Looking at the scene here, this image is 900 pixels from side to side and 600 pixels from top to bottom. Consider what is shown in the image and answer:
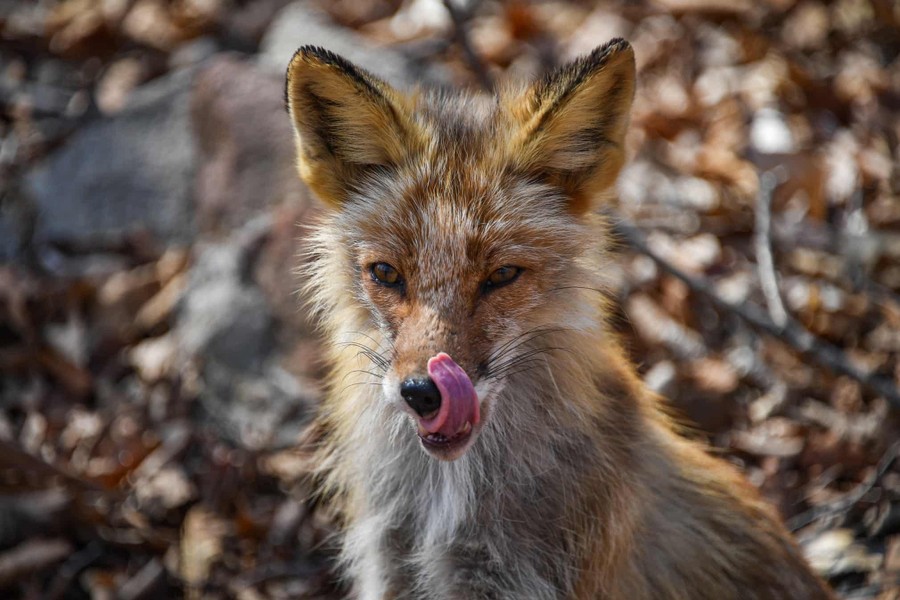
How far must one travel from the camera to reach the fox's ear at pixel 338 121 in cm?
352

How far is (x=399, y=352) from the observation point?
317cm

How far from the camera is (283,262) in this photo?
6262 millimetres

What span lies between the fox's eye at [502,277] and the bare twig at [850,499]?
254cm

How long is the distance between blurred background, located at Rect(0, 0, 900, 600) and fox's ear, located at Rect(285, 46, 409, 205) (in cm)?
208

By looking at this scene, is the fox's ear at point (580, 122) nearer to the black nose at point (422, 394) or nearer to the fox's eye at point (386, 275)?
the fox's eye at point (386, 275)

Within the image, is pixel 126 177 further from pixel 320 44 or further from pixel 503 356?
pixel 503 356

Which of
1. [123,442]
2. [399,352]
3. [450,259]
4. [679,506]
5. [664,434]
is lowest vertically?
[123,442]

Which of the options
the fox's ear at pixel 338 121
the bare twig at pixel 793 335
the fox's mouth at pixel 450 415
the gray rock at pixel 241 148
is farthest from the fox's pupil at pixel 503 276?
the gray rock at pixel 241 148

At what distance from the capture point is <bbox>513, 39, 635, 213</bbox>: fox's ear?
3.40m

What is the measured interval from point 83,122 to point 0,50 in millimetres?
1460

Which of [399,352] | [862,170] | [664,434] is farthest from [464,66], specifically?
[399,352]

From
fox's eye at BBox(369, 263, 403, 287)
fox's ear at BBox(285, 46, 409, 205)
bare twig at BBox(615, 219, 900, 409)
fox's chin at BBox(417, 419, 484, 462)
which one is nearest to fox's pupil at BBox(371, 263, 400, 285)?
fox's eye at BBox(369, 263, 403, 287)

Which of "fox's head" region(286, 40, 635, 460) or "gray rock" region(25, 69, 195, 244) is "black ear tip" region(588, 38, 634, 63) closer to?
"fox's head" region(286, 40, 635, 460)

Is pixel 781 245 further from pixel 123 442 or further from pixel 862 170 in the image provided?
pixel 123 442
